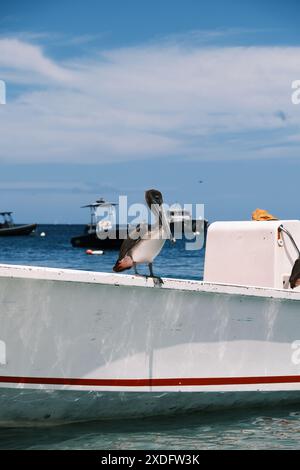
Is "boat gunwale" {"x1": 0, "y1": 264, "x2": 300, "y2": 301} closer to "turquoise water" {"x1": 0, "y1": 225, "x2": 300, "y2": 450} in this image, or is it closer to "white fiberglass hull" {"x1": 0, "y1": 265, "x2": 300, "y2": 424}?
"white fiberglass hull" {"x1": 0, "y1": 265, "x2": 300, "y2": 424}

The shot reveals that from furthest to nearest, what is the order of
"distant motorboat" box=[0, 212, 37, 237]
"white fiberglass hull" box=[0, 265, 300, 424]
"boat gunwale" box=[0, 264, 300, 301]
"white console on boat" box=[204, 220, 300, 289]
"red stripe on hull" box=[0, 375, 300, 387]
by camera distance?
"distant motorboat" box=[0, 212, 37, 237]
"white console on boat" box=[204, 220, 300, 289]
"red stripe on hull" box=[0, 375, 300, 387]
"white fiberglass hull" box=[0, 265, 300, 424]
"boat gunwale" box=[0, 264, 300, 301]

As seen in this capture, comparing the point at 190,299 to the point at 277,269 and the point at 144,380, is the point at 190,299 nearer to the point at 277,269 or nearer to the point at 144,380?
the point at 144,380

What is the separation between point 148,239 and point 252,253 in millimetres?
2094

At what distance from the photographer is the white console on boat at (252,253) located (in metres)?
8.95

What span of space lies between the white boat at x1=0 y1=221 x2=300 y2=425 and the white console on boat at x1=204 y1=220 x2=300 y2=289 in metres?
0.71

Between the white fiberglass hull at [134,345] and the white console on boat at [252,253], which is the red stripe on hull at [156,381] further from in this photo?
the white console on boat at [252,253]

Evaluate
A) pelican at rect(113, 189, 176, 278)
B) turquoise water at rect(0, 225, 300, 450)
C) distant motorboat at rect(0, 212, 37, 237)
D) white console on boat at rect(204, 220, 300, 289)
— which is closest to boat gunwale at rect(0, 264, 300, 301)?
pelican at rect(113, 189, 176, 278)

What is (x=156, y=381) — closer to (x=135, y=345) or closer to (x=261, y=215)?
(x=135, y=345)

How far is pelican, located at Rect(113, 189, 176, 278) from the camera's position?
7.42m

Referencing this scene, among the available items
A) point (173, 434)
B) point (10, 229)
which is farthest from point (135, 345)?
point (10, 229)

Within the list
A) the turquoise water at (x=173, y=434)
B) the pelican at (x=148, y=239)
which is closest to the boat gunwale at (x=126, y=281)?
the pelican at (x=148, y=239)

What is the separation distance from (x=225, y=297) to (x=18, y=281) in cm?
218

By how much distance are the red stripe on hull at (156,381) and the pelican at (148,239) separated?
3.78ft
